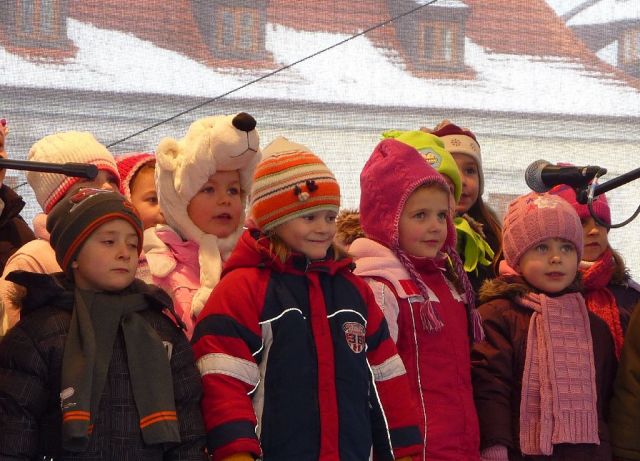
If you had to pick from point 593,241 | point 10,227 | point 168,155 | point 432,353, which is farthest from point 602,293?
point 10,227

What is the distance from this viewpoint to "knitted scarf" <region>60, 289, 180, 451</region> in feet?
8.32

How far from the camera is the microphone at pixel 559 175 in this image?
2646 millimetres

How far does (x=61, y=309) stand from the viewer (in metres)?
2.69

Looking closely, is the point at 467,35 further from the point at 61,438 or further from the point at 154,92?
the point at 61,438

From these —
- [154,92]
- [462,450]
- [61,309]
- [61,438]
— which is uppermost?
[154,92]

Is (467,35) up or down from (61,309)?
up

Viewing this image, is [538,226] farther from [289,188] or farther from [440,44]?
[440,44]

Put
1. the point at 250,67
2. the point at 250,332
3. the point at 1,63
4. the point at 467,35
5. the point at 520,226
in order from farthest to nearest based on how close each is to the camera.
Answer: the point at 467,35 < the point at 250,67 < the point at 1,63 < the point at 520,226 < the point at 250,332

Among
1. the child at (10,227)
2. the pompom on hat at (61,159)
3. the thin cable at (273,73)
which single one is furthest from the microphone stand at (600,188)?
the thin cable at (273,73)

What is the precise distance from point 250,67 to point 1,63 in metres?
0.84

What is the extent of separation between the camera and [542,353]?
3.37 m

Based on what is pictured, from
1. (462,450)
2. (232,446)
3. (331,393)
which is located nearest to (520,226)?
(462,450)

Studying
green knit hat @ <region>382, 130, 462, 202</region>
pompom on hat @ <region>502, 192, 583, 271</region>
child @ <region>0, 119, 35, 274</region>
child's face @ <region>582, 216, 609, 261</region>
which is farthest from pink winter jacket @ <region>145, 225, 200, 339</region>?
child's face @ <region>582, 216, 609, 261</region>

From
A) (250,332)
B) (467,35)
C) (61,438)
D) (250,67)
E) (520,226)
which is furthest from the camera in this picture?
(467,35)
